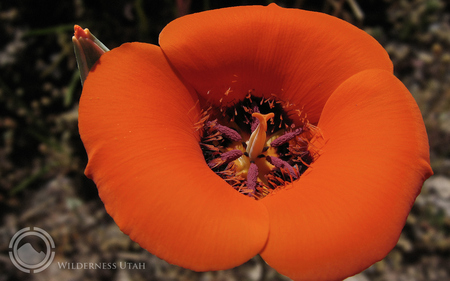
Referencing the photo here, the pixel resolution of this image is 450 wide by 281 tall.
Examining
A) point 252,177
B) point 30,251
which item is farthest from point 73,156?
point 252,177

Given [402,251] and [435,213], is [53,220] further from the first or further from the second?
[435,213]

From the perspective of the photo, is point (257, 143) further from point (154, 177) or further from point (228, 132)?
point (154, 177)

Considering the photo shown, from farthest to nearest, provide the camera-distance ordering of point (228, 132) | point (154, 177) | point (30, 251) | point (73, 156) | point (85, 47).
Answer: point (73, 156) → point (30, 251) → point (228, 132) → point (85, 47) → point (154, 177)

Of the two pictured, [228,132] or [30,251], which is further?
[30,251]

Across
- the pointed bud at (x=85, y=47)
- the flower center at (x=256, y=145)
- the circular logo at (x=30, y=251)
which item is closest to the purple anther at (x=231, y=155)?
the flower center at (x=256, y=145)

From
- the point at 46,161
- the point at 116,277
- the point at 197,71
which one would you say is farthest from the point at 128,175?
the point at 46,161

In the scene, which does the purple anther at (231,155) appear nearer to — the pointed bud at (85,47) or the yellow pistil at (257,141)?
the yellow pistil at (257,141)
